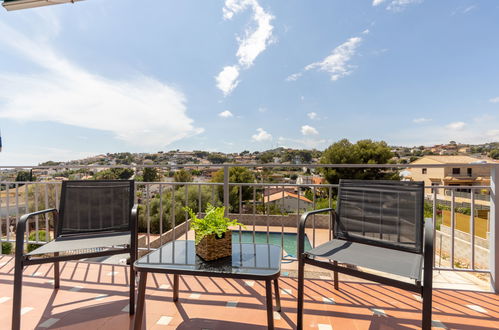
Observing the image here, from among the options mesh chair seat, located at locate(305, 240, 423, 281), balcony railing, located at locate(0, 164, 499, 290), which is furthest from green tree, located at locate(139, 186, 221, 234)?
mesh chair seat, located at locate(305, 240, 423, 281)

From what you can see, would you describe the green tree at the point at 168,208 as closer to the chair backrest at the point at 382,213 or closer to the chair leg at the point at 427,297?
the chair backrest at the point at 382,213

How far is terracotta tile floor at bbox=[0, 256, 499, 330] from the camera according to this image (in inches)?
65.7

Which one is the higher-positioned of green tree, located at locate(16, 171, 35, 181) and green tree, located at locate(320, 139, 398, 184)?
green tree, located at locate(320, 139, 398, 184)

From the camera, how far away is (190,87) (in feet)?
77.2

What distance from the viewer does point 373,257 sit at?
1.54 meters

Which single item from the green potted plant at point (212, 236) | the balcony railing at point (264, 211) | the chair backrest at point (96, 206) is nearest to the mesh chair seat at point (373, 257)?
the balcony railing at point (264, 211)

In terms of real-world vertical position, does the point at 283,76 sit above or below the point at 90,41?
above

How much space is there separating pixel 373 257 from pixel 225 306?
3.73ft

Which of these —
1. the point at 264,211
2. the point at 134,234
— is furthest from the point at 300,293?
the point at 264,211

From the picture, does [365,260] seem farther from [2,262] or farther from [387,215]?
[2,262]

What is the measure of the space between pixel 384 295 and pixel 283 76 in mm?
28291

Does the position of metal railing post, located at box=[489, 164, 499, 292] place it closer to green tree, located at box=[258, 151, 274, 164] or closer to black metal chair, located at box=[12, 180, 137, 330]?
black metal chair, located at box=[12, 180, 137, 330]

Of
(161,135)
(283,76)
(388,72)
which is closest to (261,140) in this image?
(283,76)

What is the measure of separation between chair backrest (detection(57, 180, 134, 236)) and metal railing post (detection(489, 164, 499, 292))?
120 inches
